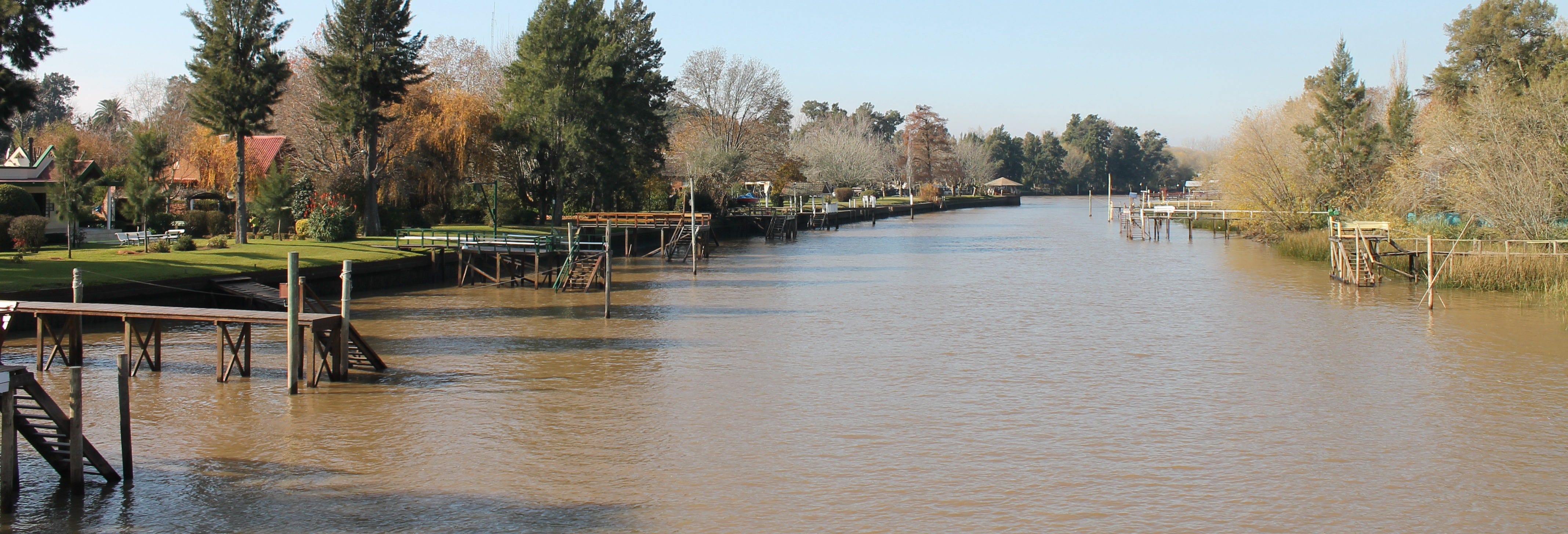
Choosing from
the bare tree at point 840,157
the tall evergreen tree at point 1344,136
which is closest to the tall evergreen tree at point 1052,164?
the bare tree at point 840,157

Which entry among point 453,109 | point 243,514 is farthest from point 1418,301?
point 453,109

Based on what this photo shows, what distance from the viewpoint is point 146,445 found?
41.7 feet

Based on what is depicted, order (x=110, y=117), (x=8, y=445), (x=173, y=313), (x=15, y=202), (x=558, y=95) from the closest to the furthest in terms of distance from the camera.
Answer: (x=8, y=445) < (x=173, y=313) < (x=15, y=202) < (x=558, y=95) < (x=110, y=117)

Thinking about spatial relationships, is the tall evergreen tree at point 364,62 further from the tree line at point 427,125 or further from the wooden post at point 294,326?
the wooden post at point 294,326

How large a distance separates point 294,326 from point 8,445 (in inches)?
215

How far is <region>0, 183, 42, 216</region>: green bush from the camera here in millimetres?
34594

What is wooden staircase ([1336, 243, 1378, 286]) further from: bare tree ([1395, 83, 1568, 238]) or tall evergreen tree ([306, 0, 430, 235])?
tall evergreen tree ([306, 0, 430, 235])

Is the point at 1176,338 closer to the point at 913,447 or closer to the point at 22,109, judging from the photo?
the point at 913,447

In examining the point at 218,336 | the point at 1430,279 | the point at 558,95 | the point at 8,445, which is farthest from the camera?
the point at 558,95

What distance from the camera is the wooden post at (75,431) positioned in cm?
996

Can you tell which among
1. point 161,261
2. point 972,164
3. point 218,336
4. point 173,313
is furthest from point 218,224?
point 972,164

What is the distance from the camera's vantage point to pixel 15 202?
34.9m

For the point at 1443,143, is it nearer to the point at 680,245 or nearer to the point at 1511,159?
the point at 1511,159

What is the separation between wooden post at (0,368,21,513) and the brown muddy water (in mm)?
224
